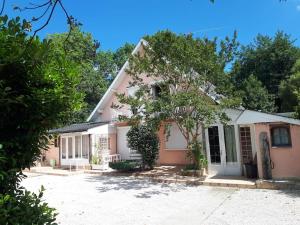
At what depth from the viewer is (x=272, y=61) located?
35.2m

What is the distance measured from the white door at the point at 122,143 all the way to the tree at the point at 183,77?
7.30 m

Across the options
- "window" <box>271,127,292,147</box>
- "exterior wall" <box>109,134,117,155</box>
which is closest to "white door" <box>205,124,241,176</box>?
"window" <box>271,127,292,147</box>

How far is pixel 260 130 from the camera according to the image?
12.8 m

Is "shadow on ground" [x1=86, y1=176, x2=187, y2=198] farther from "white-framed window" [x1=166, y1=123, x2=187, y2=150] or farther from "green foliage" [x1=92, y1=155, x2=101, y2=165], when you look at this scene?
"green foliage" [x1=92, y1=155, x2=101, y2=165]

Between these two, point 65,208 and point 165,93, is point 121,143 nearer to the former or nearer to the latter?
point 165,93

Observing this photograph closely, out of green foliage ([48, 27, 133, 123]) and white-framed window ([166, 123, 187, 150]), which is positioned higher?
green foliage ([48, 27, 133, 123])

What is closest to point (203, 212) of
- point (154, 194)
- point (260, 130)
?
point (154, 194)

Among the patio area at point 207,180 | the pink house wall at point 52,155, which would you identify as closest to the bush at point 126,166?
the patio area at point 207,180

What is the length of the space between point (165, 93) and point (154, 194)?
5.41m

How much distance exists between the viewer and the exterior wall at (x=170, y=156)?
19016 mm

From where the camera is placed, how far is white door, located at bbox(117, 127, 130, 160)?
2197 centimetres

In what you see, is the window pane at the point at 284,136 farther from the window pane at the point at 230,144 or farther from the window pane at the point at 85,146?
the window pane at the point at 85,146

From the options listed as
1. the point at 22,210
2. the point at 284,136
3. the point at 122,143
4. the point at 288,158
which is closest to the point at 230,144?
the point at 284,136

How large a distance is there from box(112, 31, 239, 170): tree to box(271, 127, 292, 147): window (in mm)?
2447
